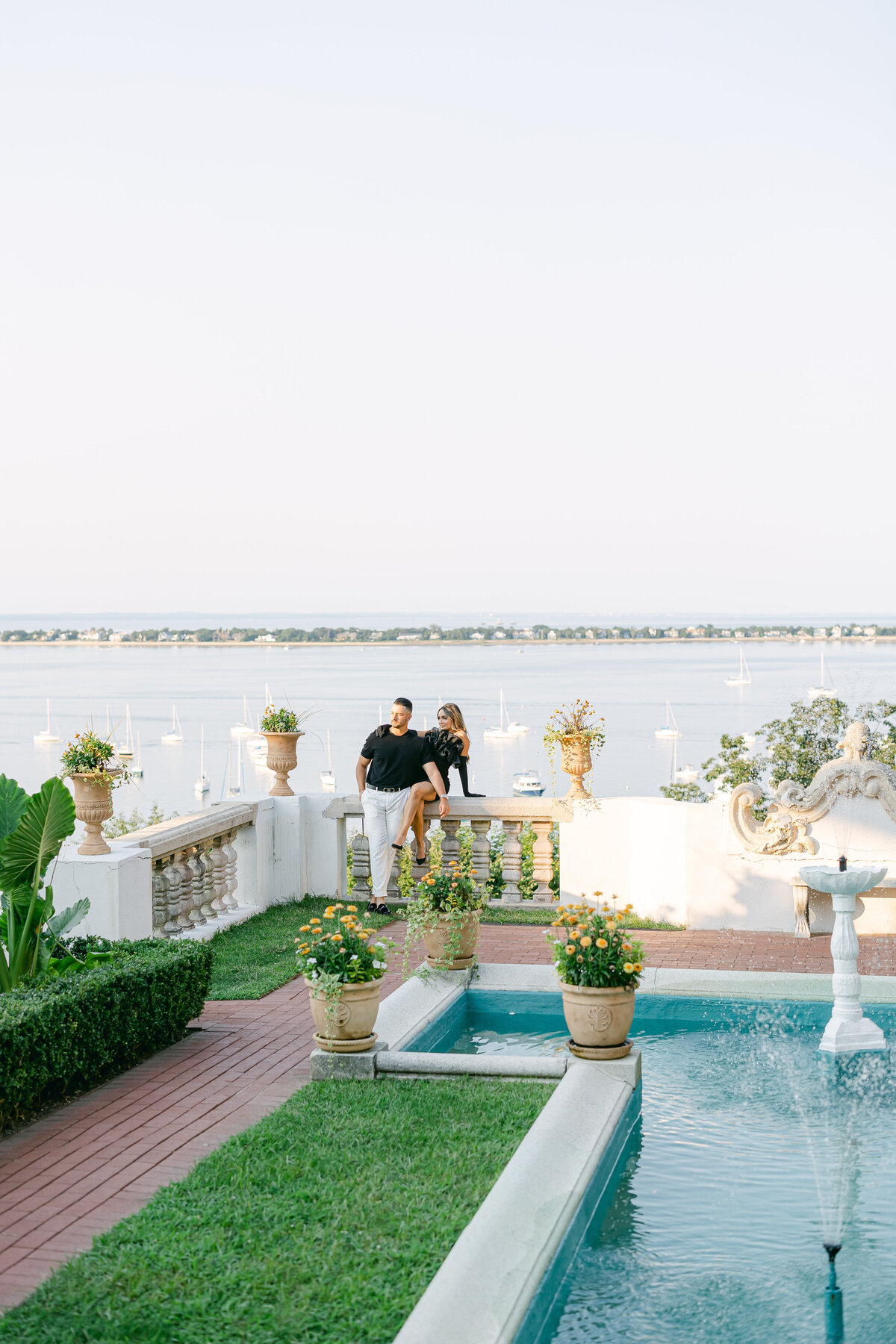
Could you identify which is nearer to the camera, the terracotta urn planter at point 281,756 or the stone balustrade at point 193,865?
the stone balustrade at point 193,865

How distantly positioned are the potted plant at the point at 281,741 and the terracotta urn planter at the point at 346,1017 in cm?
506

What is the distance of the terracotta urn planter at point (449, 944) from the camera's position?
838 centimetres

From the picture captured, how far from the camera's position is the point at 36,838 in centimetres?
660

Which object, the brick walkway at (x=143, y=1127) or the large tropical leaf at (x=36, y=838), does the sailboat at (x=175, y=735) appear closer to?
the brick walkway at (x=143, y=1127)

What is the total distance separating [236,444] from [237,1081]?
53516 millimetres

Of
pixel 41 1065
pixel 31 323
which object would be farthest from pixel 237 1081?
pixel 31 323

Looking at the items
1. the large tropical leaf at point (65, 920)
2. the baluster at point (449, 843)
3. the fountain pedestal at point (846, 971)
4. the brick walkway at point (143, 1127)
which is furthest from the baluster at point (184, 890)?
the fountain pedestal at point (846, 971)

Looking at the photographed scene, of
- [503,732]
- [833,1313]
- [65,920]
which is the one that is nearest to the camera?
[833,1313]

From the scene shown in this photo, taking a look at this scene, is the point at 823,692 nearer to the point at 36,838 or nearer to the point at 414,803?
the point at 414,803

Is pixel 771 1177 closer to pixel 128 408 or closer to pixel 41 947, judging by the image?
pixel 41 947

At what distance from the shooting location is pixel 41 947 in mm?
6801

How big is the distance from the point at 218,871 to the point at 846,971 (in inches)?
212

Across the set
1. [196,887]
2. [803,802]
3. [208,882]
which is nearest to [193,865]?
[196,887]

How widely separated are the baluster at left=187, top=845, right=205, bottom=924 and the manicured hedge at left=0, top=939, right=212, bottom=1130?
2454 millimetres
